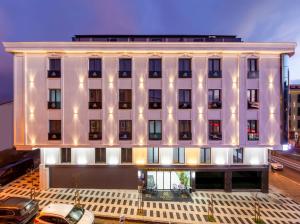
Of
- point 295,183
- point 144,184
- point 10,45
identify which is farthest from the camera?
point 295,183

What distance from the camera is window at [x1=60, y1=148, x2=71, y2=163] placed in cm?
2469

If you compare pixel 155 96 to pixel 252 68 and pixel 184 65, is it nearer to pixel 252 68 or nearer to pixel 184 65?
pixel 184 65

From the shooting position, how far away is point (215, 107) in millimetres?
23688

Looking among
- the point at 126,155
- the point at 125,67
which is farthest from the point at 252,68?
the point at 126,155

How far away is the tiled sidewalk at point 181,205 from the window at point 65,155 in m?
3.27

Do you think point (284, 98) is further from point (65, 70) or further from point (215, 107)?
point (65, 70)

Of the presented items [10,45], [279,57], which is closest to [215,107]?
[279,57]

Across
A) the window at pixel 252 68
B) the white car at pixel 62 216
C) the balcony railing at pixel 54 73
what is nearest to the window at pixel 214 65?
the window at pixel 252 68

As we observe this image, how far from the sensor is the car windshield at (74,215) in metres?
14.9

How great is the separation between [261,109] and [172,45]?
11776 millimetres

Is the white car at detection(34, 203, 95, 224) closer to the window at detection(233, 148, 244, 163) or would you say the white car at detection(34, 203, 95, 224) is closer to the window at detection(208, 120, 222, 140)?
the window at detection(208, 120, 222, 140)

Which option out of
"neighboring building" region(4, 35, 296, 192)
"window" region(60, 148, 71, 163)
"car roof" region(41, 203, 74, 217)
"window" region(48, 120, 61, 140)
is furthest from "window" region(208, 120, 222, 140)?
"window" region(48, 120, 61, 140)

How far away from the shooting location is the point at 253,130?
77.7 ft

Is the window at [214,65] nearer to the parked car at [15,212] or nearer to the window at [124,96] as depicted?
the window at [124,96]
